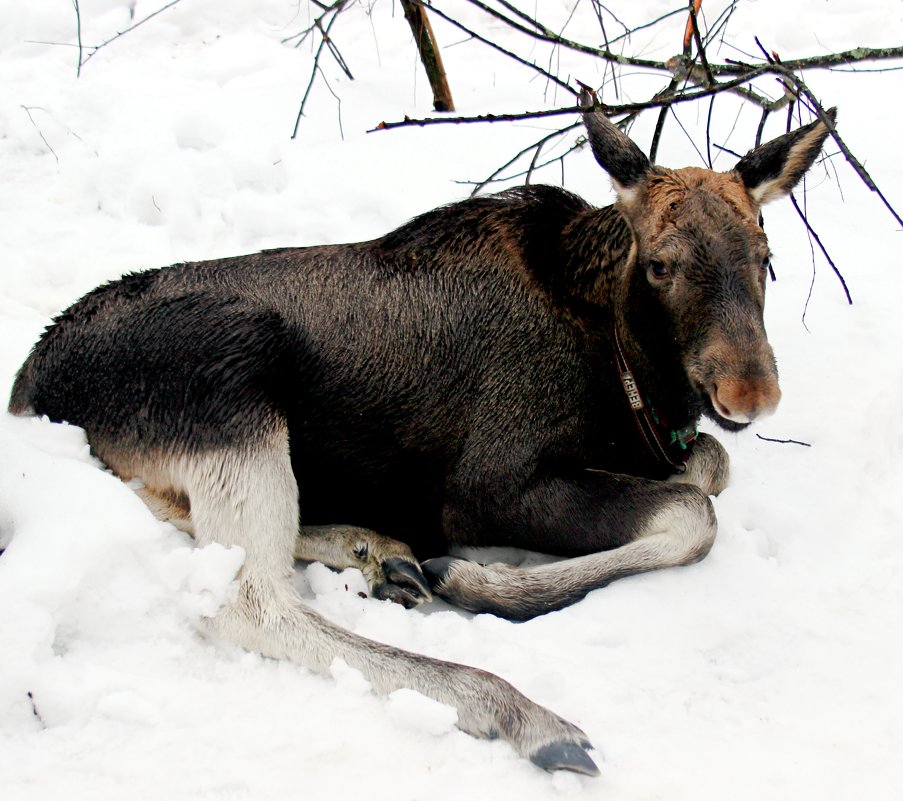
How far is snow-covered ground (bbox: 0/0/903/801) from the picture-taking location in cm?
288

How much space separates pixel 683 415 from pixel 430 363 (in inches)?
46.8

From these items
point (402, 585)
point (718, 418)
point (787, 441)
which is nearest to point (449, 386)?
point (402, 585)

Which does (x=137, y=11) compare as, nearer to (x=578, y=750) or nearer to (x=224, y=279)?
(x=224, y=279)

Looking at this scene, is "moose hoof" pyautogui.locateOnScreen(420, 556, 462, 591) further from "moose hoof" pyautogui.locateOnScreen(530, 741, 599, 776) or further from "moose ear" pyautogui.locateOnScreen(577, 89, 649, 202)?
"moose ear" pyautogui.locateOnScreen(577, 89, 649, 202)

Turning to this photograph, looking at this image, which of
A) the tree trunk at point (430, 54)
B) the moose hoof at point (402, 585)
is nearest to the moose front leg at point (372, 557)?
the moose hoof at point (402, 585)

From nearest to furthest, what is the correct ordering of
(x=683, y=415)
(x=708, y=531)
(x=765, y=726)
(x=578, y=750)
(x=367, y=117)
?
(x=578, y=750)
(x=765, y=726)
(x=708, y=531)
(x=683, y=415)
(x=367, y=117)

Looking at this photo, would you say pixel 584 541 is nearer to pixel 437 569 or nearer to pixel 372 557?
pixel 437 569

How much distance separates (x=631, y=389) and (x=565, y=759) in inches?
70.3

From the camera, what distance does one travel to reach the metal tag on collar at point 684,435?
4277mm

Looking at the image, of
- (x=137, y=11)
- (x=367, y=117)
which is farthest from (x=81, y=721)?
(x=137, y=11)

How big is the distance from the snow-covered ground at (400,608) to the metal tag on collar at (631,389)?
70 cm

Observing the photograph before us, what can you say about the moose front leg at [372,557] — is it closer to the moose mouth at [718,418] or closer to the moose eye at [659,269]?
the moose mouth at [718,418]

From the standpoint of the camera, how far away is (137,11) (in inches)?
369

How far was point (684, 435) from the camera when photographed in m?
4.31
